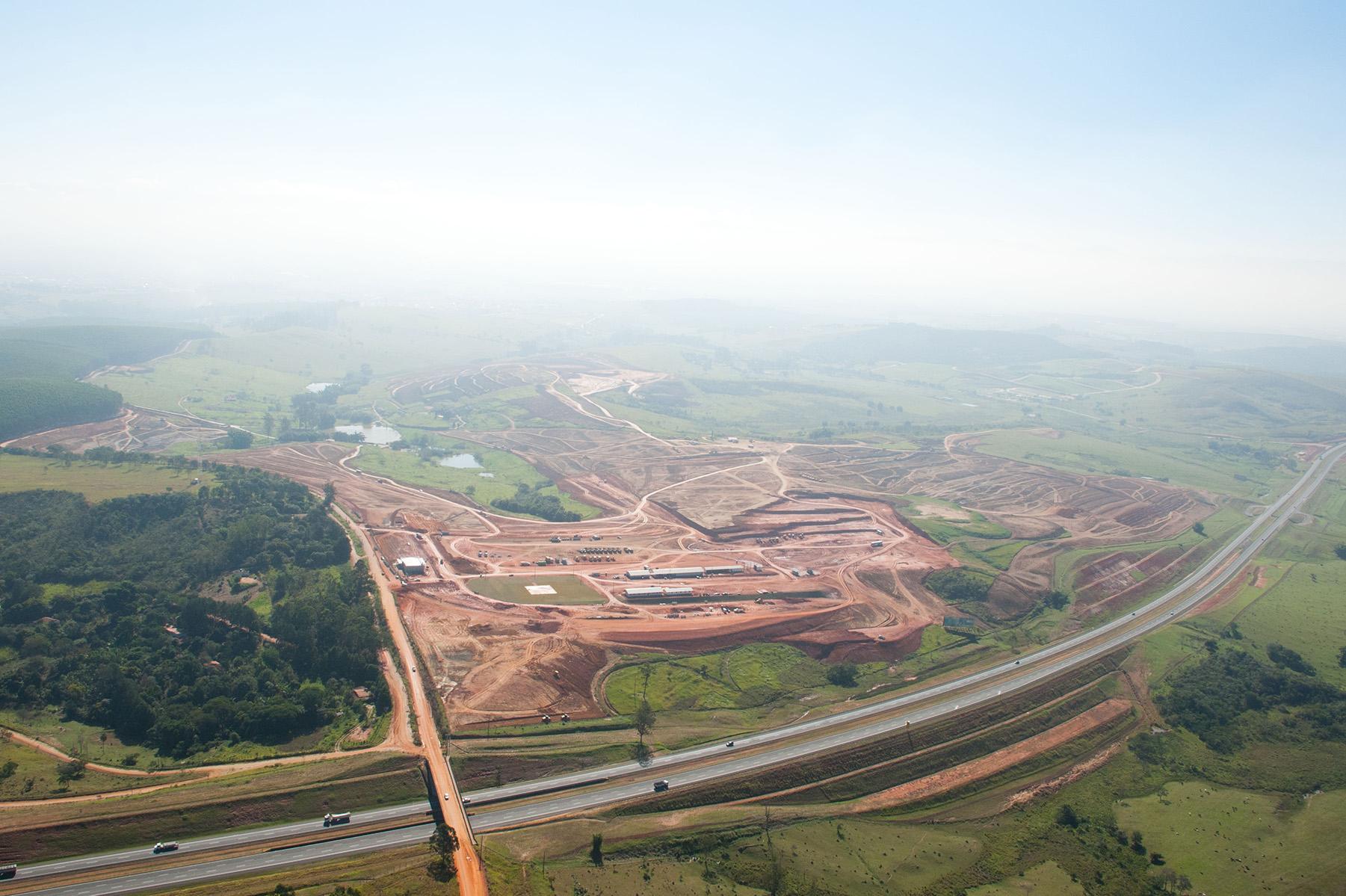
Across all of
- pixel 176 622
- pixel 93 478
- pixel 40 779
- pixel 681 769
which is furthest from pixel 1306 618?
pixel 93 478

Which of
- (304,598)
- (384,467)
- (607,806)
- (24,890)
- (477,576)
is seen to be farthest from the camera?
(384,467)

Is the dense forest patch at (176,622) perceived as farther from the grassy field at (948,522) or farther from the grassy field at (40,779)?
the grassy field at (948,522)

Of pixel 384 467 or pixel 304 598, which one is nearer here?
pixel 304 598

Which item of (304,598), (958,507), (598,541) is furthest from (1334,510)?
(304,598)

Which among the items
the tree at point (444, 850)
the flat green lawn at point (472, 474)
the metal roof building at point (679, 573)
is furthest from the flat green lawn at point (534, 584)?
the tree at point (444, 850)

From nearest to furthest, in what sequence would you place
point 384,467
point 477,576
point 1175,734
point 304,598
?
point 1175,734 → point 304,598 → point 477,576 → point 384,467

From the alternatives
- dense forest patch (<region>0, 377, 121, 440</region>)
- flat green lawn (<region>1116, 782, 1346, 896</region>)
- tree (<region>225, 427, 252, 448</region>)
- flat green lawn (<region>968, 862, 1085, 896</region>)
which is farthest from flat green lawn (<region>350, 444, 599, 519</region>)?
flat green lawn (<region>1116, 782, 1346, 896</region>)

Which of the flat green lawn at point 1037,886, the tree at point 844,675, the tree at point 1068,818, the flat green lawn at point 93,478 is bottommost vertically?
the tree at point 1068,818

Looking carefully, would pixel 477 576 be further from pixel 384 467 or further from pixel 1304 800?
pixel 1304 800
